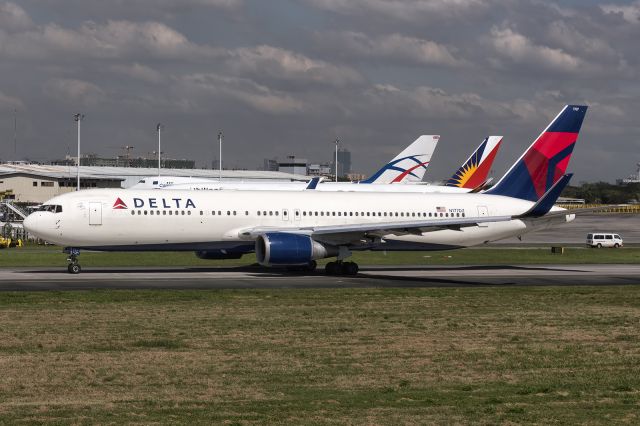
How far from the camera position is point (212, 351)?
21.6 meters

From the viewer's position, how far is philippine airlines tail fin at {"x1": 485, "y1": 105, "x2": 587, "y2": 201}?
5303 centimetres

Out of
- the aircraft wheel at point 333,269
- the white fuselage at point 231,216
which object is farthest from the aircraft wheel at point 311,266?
the white fuselage at point 231,216

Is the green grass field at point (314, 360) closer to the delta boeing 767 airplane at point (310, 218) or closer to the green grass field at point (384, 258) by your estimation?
the delta boeing 767 airplane at point (310, 218)

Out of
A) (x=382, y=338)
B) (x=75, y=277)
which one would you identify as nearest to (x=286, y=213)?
(x=75, y=277)

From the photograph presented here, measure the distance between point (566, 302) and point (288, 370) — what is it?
16.6 metres

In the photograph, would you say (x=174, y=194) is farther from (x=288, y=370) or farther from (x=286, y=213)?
(x=288, y=370)

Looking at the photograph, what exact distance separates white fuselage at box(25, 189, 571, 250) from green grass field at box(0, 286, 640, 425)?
10.7 meters

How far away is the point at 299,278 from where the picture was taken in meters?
43.6

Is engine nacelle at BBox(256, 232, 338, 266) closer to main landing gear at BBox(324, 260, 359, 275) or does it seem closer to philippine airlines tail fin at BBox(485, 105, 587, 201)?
main landing gear at BBox(324, 260, 359, 275)

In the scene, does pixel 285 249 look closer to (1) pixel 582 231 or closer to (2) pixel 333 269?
(2) pixel 333 269

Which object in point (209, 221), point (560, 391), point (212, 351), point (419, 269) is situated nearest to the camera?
point (560, 391)

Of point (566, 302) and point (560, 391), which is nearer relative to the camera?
point (560, 391)

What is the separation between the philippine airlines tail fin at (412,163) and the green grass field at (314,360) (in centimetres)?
6817

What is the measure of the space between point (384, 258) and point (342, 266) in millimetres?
13994
